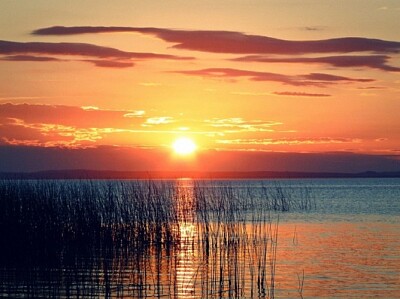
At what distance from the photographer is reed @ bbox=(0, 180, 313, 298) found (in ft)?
55.0

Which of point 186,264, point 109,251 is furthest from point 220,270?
point 109,251

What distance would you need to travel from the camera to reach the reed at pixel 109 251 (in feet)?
55.0

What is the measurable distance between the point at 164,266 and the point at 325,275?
14.1 feet

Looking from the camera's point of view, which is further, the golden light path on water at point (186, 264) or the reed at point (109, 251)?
the golden light path on water at point (186, 264)

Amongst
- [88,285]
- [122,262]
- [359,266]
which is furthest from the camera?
[359,266]

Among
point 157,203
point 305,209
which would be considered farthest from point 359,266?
point 305,209

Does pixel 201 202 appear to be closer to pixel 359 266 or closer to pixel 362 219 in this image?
pixel 359 266

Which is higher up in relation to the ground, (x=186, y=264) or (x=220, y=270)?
(x=186, y=264)

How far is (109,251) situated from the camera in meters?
21.4

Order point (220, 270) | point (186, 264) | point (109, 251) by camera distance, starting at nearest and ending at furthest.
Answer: point (220, 270) < point (186, 264) < point (109, 251)

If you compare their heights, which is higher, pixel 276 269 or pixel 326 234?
pixel 326 234

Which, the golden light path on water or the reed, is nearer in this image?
the reed

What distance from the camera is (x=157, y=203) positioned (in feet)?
76.2

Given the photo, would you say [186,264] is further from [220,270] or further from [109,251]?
[220,270]
